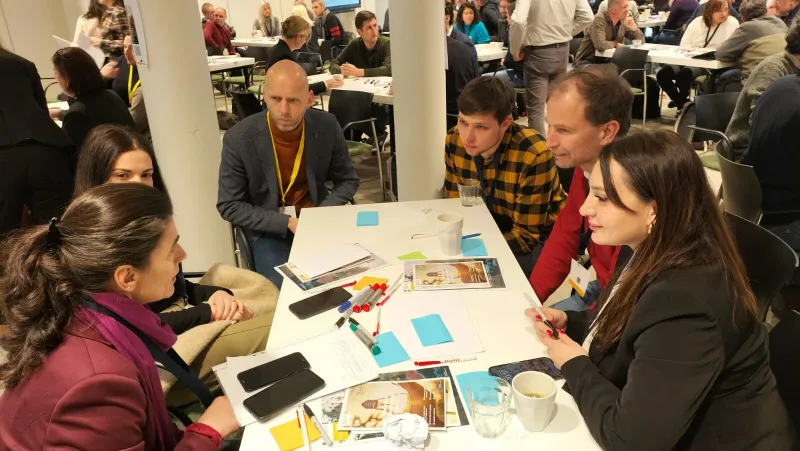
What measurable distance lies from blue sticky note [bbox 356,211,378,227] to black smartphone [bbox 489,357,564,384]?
1.07 metres

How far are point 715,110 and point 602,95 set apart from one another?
7.78 ft

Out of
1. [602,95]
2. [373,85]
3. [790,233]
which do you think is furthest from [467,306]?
[373,85]

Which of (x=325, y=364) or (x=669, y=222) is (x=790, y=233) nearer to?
(x=669, y=222)

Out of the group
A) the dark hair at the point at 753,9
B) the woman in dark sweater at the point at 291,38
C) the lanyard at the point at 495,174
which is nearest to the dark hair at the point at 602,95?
the lanyard at the point at 495,174

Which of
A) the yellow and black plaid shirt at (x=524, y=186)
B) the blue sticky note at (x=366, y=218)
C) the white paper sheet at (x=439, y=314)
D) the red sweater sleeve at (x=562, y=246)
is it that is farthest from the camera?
the yellow and black plaid shirt at (x=524, y=186)

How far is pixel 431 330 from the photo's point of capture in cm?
161

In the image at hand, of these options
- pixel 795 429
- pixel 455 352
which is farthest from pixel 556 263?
pixel 795 429

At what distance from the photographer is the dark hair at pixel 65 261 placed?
113 centimetres

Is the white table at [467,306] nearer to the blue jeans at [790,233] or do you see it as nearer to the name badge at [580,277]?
the name badge at [580,277]

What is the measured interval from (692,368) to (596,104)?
1.19 m

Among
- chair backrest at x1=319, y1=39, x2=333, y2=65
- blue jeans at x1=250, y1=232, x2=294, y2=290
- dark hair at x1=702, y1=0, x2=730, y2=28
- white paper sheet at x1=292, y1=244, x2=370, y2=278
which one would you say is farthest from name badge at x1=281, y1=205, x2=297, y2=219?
chair backrest at x1=319, y1=39, x2=333, y2=65

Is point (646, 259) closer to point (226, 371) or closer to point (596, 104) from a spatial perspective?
point (596, 104)

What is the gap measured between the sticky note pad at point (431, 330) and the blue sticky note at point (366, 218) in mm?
788

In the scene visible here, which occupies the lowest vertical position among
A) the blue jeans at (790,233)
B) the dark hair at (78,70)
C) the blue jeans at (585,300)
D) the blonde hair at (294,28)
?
the blue jeans at (585,300)
